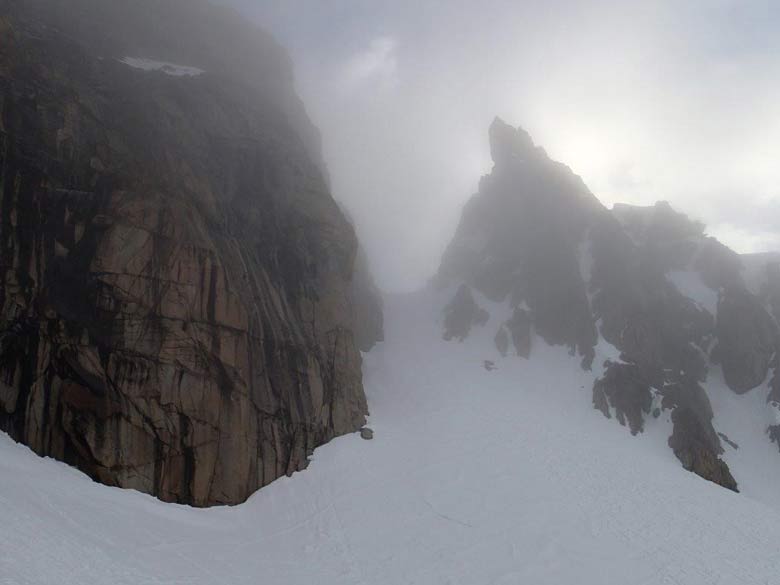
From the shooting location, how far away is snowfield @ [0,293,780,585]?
19266mm

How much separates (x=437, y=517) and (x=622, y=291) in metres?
41.9

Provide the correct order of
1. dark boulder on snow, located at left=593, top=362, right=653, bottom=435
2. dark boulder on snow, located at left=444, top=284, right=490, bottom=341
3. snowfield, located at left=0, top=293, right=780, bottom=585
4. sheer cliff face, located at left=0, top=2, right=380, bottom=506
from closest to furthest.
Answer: snowfield, located at left=0, top=293, right=780, bottom=585
sheer cliff face, located at left=0, top=2, right=380, bottom=506
dark boulder on snow, located at left=593, top=362, right=653, bottom=435
dark boulder on snow, located at left=444, top=284, right=490, bottom=341

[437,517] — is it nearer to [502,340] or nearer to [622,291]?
[502,340]

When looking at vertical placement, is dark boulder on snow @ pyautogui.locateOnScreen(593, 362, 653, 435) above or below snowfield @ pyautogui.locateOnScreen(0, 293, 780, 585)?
above

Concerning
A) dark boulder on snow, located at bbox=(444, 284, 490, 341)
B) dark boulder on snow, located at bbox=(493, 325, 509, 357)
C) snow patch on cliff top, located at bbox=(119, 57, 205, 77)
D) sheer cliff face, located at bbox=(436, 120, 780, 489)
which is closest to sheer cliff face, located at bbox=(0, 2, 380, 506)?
snow patch on cliff top, located at bbox=(119, 57, 205, 77)

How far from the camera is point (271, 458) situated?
97.6 feet

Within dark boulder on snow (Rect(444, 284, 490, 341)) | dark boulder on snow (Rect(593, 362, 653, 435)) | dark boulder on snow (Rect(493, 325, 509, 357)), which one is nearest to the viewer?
dark boulder on snow (Rect(593, 362, 653, 435))

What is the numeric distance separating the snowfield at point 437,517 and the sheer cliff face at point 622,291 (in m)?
5.96

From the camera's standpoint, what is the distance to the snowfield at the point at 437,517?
63.2 feet

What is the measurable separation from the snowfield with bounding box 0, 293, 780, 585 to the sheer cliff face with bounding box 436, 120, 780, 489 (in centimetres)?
596

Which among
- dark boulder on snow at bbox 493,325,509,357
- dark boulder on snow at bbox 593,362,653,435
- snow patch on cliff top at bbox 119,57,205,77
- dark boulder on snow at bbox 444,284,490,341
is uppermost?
snow patch on cliff top at bbox 119,57,205,77

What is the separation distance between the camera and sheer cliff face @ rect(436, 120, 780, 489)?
4966 cm

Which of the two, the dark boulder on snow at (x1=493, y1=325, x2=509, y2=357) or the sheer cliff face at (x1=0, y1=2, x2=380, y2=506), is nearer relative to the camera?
the sheer cliff face at (x1=0, y1=2, x2=380, y2=506)

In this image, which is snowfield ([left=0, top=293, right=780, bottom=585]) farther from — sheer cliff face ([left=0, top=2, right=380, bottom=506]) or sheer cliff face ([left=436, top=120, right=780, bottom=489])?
sheer cliff face ([left=436, top=120, right=780, bottom=489])
